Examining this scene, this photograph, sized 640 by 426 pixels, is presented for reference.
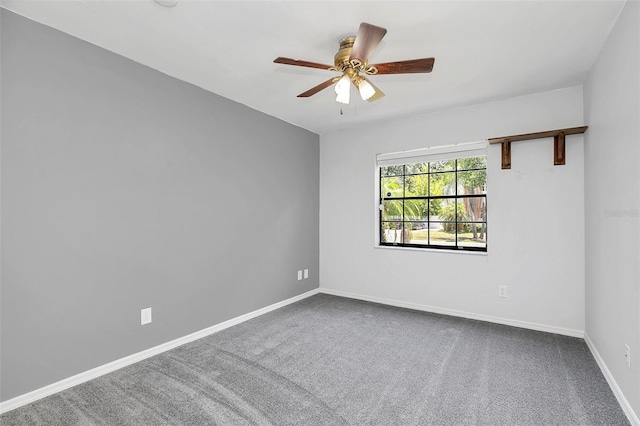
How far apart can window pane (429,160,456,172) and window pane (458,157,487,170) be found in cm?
8

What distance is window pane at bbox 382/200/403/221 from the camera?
4219 mm

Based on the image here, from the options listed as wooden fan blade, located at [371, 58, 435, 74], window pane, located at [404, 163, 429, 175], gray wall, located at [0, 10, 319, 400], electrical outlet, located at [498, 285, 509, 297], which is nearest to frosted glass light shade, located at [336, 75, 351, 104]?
wooden fan blade, located at [371, 58, 435, 74]

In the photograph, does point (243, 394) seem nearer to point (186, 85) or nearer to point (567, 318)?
point (186, 85)

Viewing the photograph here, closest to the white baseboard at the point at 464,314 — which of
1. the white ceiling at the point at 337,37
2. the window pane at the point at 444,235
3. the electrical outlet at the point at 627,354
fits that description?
the window pane at the point at 444,235

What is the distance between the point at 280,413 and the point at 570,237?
3085mm

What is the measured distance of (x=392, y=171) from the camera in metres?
4.27

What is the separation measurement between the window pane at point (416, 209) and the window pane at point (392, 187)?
0.17 metres

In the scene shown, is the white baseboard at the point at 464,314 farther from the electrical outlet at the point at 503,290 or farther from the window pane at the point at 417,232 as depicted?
the window pane at the point at 417,232

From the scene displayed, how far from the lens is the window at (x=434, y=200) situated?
3648 millimetres

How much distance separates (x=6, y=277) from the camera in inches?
74.8

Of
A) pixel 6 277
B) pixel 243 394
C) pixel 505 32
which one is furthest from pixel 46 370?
pixel 505 32

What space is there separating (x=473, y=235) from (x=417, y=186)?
91 centimetres

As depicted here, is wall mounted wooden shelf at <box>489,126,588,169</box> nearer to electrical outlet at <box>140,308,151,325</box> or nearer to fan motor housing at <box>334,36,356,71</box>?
fan motor housing at <box>334,36,356,71</box>

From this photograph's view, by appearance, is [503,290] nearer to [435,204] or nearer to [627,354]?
[435,204]
